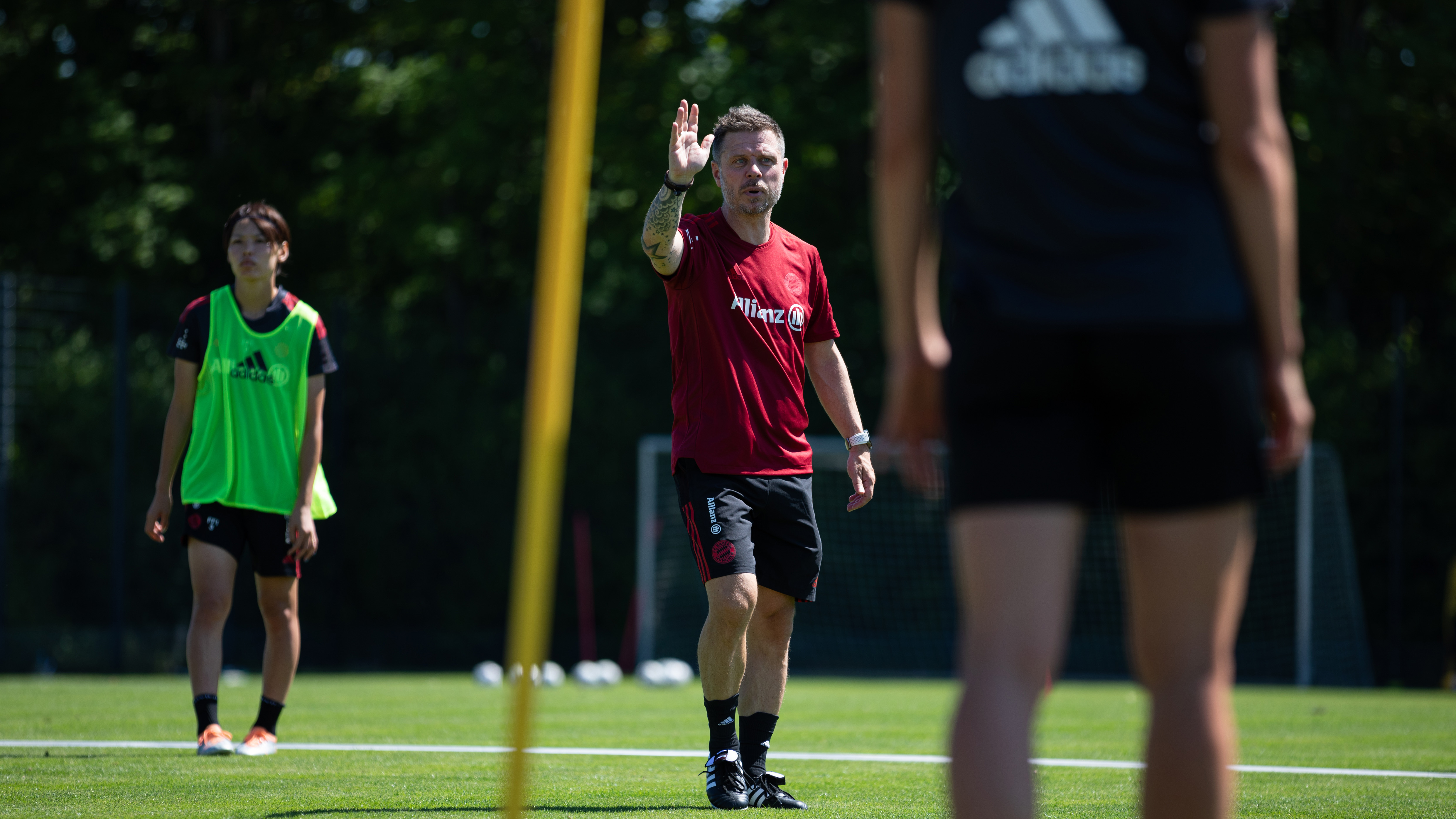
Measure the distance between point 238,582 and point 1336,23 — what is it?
14320 millimetres

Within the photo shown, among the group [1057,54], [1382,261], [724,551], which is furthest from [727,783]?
[1382,261]

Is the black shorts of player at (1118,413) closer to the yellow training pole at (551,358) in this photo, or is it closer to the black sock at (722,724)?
the yellow training pole at (551,358)

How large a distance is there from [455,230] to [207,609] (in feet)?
51.1

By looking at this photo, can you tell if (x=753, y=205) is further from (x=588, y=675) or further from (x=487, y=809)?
(x=588, y=675)

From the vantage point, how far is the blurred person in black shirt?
227 centimetres

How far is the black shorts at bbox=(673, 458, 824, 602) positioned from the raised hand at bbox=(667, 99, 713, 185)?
98cm

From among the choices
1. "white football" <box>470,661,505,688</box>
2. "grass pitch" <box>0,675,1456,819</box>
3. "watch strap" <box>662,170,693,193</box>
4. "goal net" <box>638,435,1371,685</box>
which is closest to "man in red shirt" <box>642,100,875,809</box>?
"watch strap" <box>662,170,693,193</box>

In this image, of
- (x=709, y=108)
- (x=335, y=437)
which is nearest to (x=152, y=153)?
(x=335, y=437)

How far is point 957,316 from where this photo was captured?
7.91ft

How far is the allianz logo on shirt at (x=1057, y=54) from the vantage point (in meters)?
2.32

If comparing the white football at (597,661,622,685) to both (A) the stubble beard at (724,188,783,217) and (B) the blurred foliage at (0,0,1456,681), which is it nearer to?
(B) the blurred foliage at (0,0,1456,681)

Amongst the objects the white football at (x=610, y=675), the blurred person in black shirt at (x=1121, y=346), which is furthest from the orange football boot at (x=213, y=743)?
the white football at (x=610, y=675)

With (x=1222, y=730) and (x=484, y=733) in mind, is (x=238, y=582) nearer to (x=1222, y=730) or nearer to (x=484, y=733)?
(x=484, y=733)

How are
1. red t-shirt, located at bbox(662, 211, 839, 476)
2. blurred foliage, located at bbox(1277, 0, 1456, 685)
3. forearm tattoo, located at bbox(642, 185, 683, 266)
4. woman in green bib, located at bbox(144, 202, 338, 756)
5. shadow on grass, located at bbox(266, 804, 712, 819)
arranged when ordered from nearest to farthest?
1. shadow on grass, located at bbox(266, 804, 712, 819)
2. forearm tattoo, located at bbox(642, 185, 683, 266)
3. red t-shirt, located at bbox(662, 211, 839, 476)
4. woman in green bib, located at bbox(144, 202, 338, 756)
5. blurred foliage, located at bbox(1277, 0, 1456, 685)
